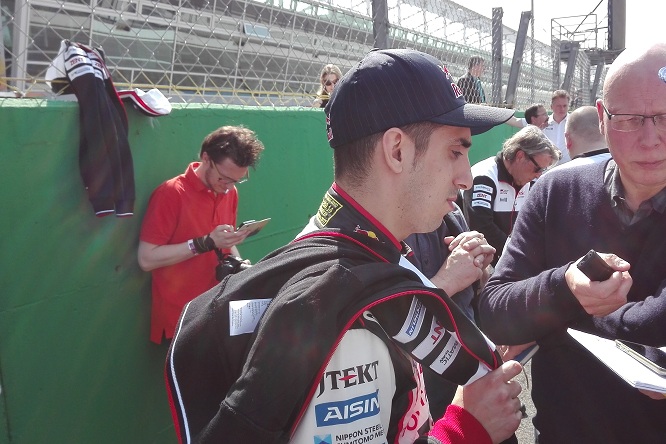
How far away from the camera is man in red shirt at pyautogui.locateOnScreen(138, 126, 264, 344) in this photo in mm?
3090

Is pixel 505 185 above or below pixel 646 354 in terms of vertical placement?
above

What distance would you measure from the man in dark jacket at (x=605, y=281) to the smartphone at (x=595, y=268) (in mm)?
16

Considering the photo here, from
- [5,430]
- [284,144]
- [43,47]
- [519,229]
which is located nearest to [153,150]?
[43,47]

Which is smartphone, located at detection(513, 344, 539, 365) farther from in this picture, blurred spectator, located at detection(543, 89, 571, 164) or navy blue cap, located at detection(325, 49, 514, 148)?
blurred spectator, located at detection(543, 89, 571, 164)

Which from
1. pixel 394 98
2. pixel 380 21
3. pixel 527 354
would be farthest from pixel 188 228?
pixel 380 21

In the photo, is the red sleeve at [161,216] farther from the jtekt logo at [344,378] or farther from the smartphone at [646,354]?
the smartphone at [646,354]

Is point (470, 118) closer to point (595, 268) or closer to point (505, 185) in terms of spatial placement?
point (595, 268)

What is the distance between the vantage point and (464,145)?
1.43m

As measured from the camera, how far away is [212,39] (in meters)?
3.72

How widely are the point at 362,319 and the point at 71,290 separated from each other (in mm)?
2150

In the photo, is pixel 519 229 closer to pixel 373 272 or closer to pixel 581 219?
pixel 581 219

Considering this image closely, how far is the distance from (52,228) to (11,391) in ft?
2.43

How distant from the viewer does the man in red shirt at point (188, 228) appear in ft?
10.1

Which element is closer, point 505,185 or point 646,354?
point 646,354
